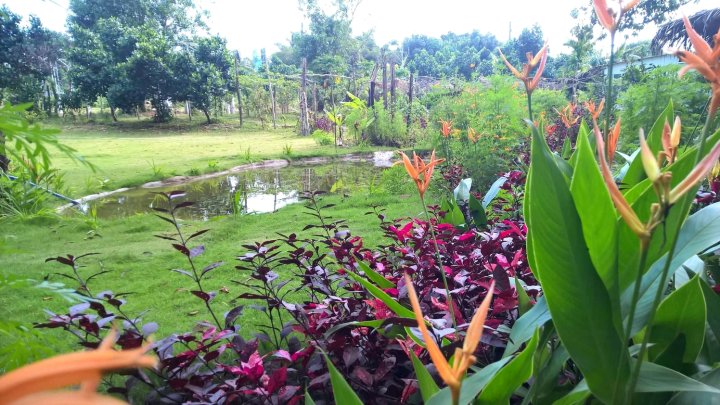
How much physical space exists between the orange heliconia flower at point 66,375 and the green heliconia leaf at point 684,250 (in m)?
0.68

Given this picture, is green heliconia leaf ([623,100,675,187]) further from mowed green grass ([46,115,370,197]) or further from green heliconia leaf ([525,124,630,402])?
mowed green grass ([46,115,370,197])

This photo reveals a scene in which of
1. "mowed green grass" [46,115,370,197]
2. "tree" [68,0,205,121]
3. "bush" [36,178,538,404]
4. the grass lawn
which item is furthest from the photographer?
"tree" [68,0,205,121]

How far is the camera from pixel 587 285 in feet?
1.88

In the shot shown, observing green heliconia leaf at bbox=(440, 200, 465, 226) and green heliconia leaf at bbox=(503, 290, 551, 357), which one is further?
green heliconia leaf at bbox=(440, 200, 465, 226)

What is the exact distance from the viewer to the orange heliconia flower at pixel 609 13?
60cm

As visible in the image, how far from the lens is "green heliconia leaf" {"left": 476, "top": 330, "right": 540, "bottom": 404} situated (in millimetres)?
577

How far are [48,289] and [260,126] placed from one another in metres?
17.9

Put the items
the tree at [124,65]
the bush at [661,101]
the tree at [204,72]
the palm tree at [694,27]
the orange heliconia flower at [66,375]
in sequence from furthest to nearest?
1. the tree at [204,72]
2. the tree at [124,65]
3. the palm tree at [694,27]
4. the bush at [661,101]
5. the orange heliconia flower at [66,375]

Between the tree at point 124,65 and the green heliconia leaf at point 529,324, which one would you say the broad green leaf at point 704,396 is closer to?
the green heliconia leaf at point 529,324

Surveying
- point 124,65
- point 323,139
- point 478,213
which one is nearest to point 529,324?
point 478,213

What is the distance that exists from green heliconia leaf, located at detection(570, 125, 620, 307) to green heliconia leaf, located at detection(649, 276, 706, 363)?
0.11 m

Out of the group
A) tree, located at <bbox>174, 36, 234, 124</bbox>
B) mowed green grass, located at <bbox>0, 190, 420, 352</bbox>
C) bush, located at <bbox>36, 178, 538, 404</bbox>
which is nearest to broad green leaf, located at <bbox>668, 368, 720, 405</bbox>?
bush, located at <bbox>36, 178, 538, 404</bbox>

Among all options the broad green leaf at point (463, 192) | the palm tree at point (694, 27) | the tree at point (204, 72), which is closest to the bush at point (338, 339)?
the broad green leaf at point (463, 192)

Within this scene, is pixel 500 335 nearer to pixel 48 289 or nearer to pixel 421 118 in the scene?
pixel 48 289
